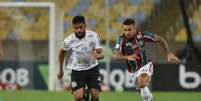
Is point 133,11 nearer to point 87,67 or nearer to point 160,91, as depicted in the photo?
point 160,91

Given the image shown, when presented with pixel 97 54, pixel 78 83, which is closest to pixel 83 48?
pixel 97 54

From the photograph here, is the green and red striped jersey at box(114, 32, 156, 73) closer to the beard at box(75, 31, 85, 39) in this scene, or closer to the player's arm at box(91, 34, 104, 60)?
the player's arm at box(91, 34, 104, 60)

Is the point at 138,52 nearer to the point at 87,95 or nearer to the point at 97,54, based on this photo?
the point at 97,54

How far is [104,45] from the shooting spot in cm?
2066

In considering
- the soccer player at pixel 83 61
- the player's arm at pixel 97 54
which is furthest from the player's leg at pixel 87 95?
the player's arm at pixel 97 54

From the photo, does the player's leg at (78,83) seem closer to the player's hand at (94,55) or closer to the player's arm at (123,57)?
the player's hand at (94,55)

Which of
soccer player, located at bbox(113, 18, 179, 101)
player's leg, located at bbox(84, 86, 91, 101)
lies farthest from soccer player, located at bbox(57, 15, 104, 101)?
soccer player, located at bbox(113, 18, 179, 101)

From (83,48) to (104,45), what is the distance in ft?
33.1

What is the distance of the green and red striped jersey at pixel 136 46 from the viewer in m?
10.6

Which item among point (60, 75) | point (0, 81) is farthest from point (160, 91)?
point (60, 75)

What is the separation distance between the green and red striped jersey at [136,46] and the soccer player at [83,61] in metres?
0.36

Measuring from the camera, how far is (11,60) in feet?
67.7

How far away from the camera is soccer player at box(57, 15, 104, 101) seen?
10547 millimetres

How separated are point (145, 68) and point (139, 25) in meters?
12.8
